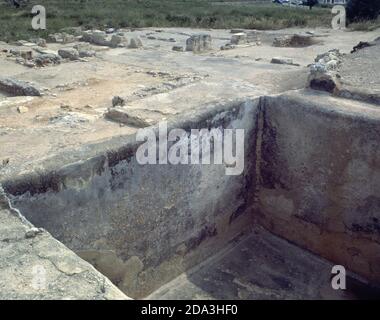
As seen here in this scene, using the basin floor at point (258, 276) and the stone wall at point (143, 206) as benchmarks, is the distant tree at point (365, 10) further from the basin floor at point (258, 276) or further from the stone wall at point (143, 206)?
the basin floor at point (258, 276)

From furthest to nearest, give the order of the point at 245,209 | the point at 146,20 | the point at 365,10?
the point at 365,10 < the point at 146,20 < the point at 245,209

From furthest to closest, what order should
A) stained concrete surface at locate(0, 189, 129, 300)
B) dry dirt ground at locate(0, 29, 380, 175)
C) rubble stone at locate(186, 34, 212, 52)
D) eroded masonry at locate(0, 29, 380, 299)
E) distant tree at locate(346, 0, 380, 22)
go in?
distant tree at locate(346, 0, 380, 22) < rubble stone at locate(186, 34, 212, 52) < dry dirt ground at locate(0, 29, 380, 175) < eroded masonry at locate(0, 29, 380, 299) < stained concrete surface at locate(0, 189, 129, 300)

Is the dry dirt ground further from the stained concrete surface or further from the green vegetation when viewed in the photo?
the green vegetation

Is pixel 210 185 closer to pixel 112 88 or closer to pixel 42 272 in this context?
pixel 112 88

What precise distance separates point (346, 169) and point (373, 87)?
141cm

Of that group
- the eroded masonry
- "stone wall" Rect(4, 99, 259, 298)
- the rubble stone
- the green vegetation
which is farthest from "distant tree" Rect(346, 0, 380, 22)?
"stone wall" Rect(4, 99, 259, 298)

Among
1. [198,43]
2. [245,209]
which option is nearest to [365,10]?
[198,43]

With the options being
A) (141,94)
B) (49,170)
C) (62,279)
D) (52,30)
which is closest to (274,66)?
(141,94)

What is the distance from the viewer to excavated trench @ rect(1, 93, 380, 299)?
428cm

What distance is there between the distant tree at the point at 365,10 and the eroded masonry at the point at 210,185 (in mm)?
13354

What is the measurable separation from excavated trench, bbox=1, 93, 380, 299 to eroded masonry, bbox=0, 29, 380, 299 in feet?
0.05

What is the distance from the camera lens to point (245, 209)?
6.18 meters

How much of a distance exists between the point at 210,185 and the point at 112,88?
2526 mm

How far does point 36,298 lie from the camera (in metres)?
2.46
